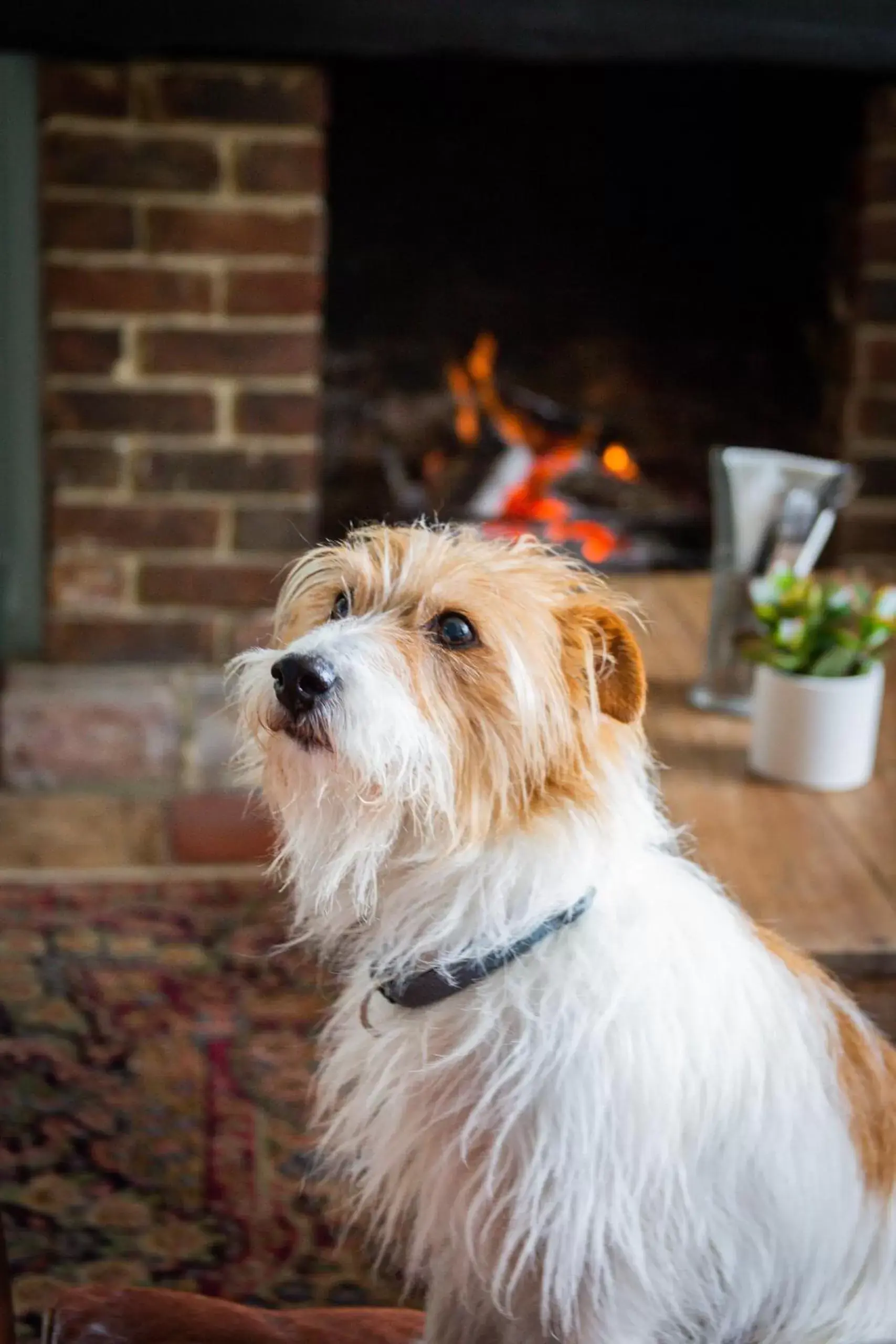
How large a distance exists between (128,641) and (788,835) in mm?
1444

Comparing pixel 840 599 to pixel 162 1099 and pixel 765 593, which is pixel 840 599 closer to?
pixel 765 593

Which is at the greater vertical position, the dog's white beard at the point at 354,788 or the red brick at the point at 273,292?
the red brick at the point at 273,292

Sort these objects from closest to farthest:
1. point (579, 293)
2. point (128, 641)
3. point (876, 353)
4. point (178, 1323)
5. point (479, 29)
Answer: point (178, 1323) < point (479, 29) < point (128, 641) < point (876, 353) < point (579, 293)

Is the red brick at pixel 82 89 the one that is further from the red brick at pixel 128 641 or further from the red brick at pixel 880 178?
the red brick at pixel 880 178

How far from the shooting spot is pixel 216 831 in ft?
8.59

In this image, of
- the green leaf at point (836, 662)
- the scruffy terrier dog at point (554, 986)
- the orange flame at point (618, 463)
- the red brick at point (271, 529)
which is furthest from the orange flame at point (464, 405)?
the scruffy terrier dog at point (554, 986)

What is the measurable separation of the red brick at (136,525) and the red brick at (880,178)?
47.0 inches

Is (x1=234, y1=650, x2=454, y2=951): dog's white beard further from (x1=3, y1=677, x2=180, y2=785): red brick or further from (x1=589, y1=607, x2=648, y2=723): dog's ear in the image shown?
(x1=3, y1=677, x2=180, y2=785): red brick

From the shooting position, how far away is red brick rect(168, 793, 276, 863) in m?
2.54

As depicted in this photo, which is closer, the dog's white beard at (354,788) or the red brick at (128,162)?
the dog's white beard at (354,788)

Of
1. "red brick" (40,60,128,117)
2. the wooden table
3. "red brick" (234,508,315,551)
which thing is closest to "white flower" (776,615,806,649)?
the wooden table

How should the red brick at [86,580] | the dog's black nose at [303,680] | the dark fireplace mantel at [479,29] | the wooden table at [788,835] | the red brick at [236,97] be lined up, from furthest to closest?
1. the red brick at [86,580]
2. the red brick at [236,97]
3. the dark fireplace mantel at [479,29]
4. the wooden table at [788,835]
5. the dog's black nose at [303,680]

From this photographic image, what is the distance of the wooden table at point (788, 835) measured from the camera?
4.75 feet

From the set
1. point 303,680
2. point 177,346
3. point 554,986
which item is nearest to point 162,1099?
point 554,986
